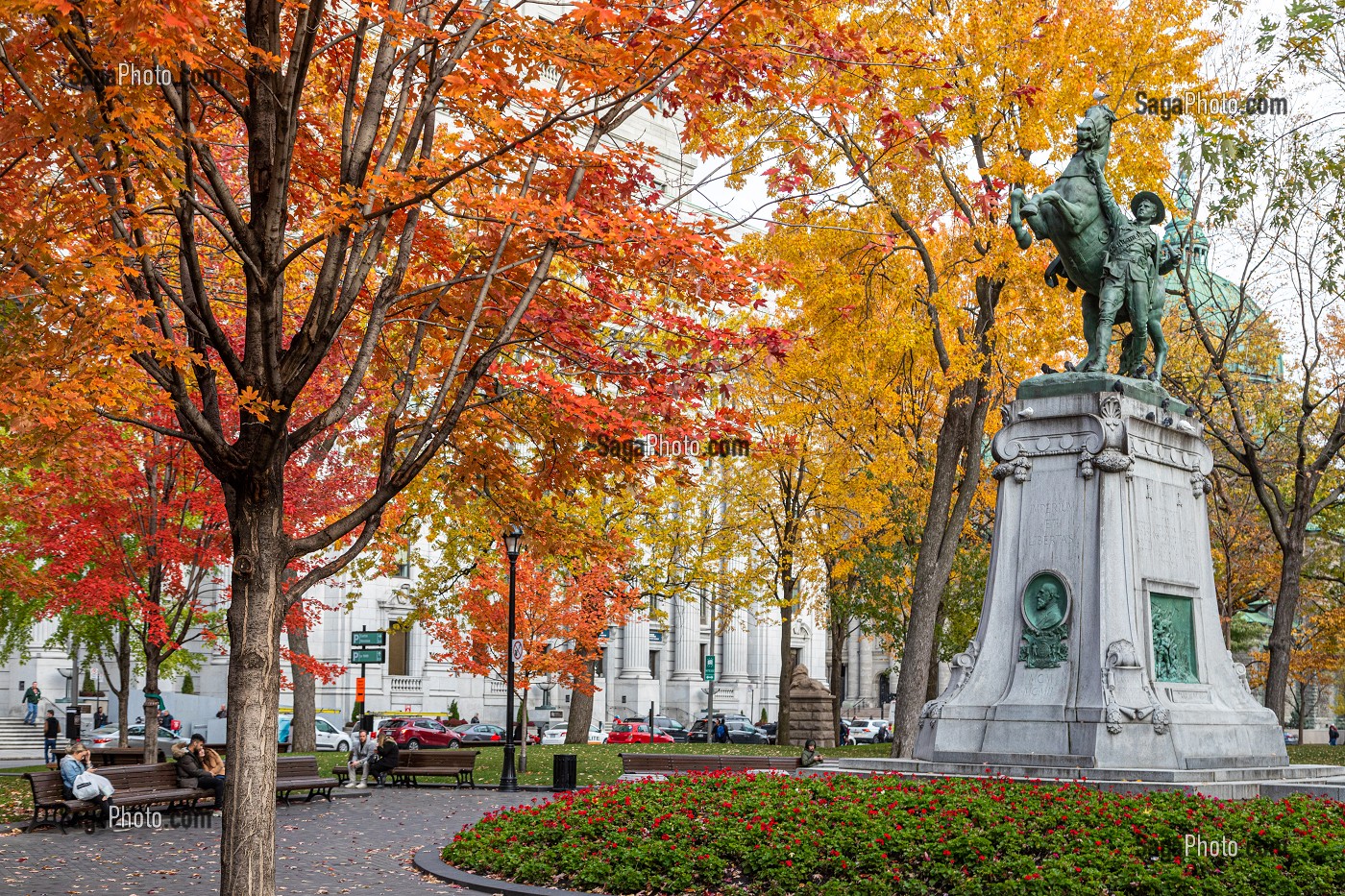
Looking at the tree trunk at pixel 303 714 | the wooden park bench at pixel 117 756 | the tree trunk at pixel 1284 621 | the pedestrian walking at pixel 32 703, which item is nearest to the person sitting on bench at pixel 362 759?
the wooden park bench at pixel 117 756

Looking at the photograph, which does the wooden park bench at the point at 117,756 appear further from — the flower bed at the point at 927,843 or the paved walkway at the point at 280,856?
the flower bed at the point at 927,843

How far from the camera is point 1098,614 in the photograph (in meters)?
13.5

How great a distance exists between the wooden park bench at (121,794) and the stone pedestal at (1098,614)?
10.6 meters

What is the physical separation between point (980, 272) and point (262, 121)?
46.2ft

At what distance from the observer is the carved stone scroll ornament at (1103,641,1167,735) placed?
13.0m

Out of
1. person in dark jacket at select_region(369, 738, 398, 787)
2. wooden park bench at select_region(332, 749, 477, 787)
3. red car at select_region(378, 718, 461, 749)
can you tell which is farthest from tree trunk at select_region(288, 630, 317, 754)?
red car at select_region(378, 718, 461, 749)

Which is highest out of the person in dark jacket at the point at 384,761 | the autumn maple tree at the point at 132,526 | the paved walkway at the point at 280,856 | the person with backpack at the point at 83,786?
the autumn maple tree at the point at 132,526

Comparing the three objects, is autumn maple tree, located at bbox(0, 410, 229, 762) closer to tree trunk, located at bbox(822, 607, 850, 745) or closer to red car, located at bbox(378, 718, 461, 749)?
tree trunk, located at bbox(822, 607, 850, 745)

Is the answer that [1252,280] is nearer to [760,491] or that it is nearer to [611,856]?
[760,491]

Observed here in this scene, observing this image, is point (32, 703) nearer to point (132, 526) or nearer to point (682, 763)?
point (132, 526)

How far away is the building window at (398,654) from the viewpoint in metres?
60.3

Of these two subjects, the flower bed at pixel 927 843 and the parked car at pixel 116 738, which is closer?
the flower bed at pixel 927 843

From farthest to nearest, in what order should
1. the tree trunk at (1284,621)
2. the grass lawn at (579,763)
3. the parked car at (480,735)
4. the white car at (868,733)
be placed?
1. the white car at (868,733)
2. the parked car at (480,735)
3. the tree trunk at (1284,621)
4. the grass lawn at (579,763)

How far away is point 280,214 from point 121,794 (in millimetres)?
11840
